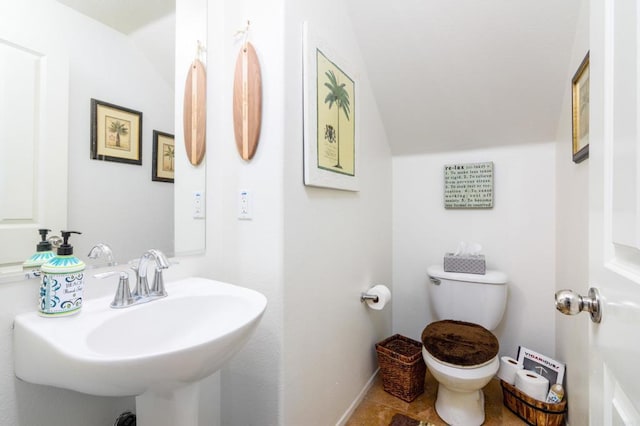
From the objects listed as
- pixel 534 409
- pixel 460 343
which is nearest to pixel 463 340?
pixel 460 343

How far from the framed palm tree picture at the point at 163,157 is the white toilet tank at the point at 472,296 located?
1549 millimetres

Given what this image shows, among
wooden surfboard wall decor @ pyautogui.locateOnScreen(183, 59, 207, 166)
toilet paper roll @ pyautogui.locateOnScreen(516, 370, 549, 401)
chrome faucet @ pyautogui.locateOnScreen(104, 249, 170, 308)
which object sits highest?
wooden surfboard wall decor @ pyautogui.locateOnScreen(183, 59, 207, 166)

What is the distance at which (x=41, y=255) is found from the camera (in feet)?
2.40

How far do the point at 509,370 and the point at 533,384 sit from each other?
0.14m

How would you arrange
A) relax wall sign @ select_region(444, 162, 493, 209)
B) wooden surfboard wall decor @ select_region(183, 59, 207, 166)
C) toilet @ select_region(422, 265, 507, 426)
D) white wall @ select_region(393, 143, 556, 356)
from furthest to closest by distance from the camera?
relax wall sign @ select_region(444, 162, 493, 209), white wall @ select_region(393, 143, 556, 356), toilet @ select_region(422, 265, 507, 426), wooden surfboard wall decor @ select_region(183, 59, 207, 166)

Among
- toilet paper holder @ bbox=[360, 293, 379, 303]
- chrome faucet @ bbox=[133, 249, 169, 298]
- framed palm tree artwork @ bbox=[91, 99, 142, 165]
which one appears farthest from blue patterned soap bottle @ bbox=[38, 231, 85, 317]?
toilet paper holder @ bbox=[360, 293, 379, 303]

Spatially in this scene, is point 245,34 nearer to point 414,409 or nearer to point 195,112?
point 195,112

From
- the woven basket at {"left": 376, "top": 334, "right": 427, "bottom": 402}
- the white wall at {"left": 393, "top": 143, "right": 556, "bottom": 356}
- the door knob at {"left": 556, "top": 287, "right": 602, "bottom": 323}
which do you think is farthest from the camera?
the white wall at {"left": 393, "top": 143, "right": 556, "bottom": 356}

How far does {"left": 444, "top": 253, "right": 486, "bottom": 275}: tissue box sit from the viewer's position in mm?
1686

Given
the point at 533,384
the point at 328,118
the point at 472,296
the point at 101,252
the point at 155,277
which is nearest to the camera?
the point at 101,252

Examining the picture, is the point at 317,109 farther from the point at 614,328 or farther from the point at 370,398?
the point at 370,398

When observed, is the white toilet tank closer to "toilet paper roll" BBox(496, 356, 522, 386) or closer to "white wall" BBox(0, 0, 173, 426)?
"toilet paper roll" BBox(496, 356, 522, 386)

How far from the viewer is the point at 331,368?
137 centimetres

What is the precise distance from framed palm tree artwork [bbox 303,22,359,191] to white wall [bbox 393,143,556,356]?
0.75 meters
